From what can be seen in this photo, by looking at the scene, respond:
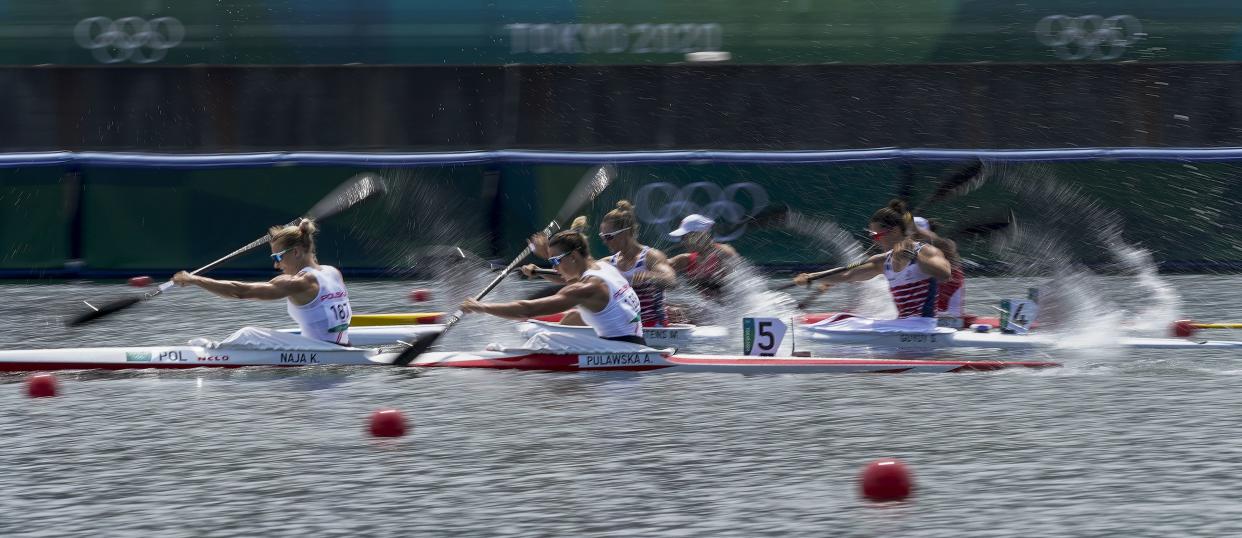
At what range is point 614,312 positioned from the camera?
11070mm

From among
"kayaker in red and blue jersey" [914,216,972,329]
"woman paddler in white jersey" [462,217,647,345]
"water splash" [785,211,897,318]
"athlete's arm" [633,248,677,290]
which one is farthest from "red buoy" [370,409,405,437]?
"water splash" [785,211,897,318]

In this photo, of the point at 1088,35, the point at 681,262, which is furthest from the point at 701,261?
the point at 1088,35

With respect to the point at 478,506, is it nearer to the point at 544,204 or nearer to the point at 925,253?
the point at 925,253

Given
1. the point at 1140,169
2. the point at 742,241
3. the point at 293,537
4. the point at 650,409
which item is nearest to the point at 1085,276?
the point at 1140,169

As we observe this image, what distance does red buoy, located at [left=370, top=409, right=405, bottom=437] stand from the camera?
29.6 ft

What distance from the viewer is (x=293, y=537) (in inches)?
277

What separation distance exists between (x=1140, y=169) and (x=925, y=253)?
6128mm

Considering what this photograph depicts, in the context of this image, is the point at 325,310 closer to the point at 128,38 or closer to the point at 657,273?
the point at 657,273

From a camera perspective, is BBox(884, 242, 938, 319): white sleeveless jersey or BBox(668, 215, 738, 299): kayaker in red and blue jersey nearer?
BBox(884, 242, 938, 319): white sleeveless jersey

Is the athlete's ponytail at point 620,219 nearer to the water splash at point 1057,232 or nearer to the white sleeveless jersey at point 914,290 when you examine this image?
the white sleeveless jersey at point 914,290

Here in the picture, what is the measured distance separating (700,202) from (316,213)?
402cm

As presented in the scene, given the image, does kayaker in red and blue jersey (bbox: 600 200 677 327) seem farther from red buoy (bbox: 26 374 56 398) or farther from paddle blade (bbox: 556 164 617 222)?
red buoy (bbox: 26 374 56 398)

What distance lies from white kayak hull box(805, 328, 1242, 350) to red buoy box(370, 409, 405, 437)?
459 cm

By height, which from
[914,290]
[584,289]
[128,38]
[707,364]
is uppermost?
[128,38]
